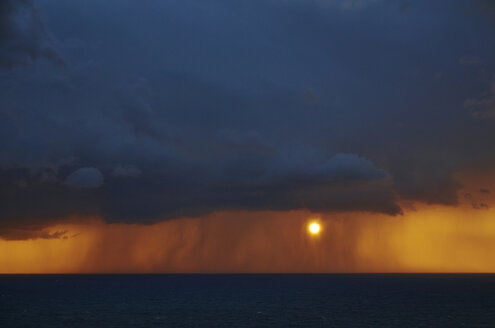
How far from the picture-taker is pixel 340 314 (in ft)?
449

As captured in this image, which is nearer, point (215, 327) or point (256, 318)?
point (215, 327)

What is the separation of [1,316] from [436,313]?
117467 mm

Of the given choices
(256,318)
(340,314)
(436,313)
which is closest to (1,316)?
(256,318)

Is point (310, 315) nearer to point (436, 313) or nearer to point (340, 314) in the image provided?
point (340, 314)

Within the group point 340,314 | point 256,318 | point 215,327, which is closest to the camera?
point 215,327

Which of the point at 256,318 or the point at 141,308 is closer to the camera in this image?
the point at 256,318

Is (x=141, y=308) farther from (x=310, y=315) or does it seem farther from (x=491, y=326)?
(x=491, y=326)

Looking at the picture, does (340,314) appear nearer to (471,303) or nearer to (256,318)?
(256,318)

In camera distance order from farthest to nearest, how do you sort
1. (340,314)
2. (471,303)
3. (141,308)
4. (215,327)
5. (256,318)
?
(471,303)
(141,308)
(340,314)
(256,318)
(215,327)

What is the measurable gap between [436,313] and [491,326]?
1105 inches

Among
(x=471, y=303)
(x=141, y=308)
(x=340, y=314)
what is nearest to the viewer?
(x=340, y=314)

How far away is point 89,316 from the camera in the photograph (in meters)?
131

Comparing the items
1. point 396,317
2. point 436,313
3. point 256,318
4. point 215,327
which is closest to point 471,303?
point 436,313

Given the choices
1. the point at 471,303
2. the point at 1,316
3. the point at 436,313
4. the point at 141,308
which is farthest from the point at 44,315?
the point at 471,303
